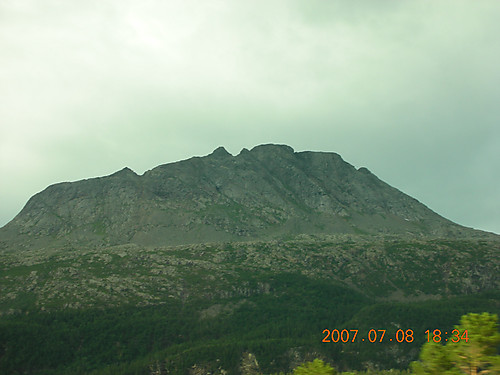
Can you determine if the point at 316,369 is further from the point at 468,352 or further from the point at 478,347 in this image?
the point at 478,347

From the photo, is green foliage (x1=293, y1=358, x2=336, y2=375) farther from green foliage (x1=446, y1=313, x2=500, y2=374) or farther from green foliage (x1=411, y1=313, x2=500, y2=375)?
green foliage (x1=446, y1=313, x2=500, y2=374)

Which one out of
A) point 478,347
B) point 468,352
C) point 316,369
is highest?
point 478,347

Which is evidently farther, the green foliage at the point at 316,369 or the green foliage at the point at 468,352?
the green foliage at the point at 316,369

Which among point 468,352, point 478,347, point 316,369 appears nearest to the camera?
point 478,347

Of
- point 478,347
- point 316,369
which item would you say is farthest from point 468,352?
point 316,369

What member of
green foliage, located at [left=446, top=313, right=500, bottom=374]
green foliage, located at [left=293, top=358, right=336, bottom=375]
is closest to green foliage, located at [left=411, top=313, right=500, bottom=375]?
green foliage, located at [left=446, top=313, right=500, bottom=374]

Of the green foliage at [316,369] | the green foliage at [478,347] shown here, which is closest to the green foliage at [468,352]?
the green foliage at [478,347]

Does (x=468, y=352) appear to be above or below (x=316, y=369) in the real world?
above

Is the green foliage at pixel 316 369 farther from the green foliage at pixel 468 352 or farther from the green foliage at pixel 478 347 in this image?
the green foliage at pixel 478 347

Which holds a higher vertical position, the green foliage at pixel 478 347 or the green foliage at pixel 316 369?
the green foliage at pixel 478 347

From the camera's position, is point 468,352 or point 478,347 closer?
point 478,347

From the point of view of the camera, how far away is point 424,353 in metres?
39.8

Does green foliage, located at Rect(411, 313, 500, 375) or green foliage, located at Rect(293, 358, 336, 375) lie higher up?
green foliage, located at Rect(411, 313, 500, 375)

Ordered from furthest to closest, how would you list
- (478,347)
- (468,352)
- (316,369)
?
(316,369) → (468,352) → (478,347)
